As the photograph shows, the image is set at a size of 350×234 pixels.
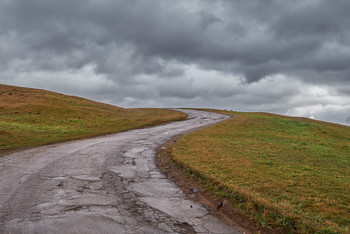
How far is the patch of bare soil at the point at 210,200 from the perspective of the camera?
572 cm

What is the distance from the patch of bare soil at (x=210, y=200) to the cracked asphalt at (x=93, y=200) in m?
0.30

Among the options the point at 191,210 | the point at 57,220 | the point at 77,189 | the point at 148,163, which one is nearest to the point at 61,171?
the point at 77,189

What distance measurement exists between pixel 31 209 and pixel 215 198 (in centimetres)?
471

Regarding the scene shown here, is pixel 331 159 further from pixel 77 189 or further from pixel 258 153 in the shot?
pixel 77 189

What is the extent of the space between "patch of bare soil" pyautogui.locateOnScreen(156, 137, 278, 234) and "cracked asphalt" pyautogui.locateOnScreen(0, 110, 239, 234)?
30 centimetres

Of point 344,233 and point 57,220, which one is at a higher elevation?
point 344,233

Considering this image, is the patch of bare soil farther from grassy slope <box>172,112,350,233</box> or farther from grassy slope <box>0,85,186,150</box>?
grassy slope <box>0,85,186,150</box>

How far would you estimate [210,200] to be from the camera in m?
7.31

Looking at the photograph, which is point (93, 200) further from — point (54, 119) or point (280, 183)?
point (54, 119)

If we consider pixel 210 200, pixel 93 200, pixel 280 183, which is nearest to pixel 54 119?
pixel 93 200

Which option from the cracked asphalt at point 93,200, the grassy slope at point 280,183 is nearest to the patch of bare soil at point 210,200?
the grassy slope at point 280,183

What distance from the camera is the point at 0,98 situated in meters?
44.7

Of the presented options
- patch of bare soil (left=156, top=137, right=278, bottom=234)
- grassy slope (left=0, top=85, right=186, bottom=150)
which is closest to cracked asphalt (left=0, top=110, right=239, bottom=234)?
patch of bare soil (left=156, top=137, right=278, bottom=234)

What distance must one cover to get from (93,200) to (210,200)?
3.21 metres
